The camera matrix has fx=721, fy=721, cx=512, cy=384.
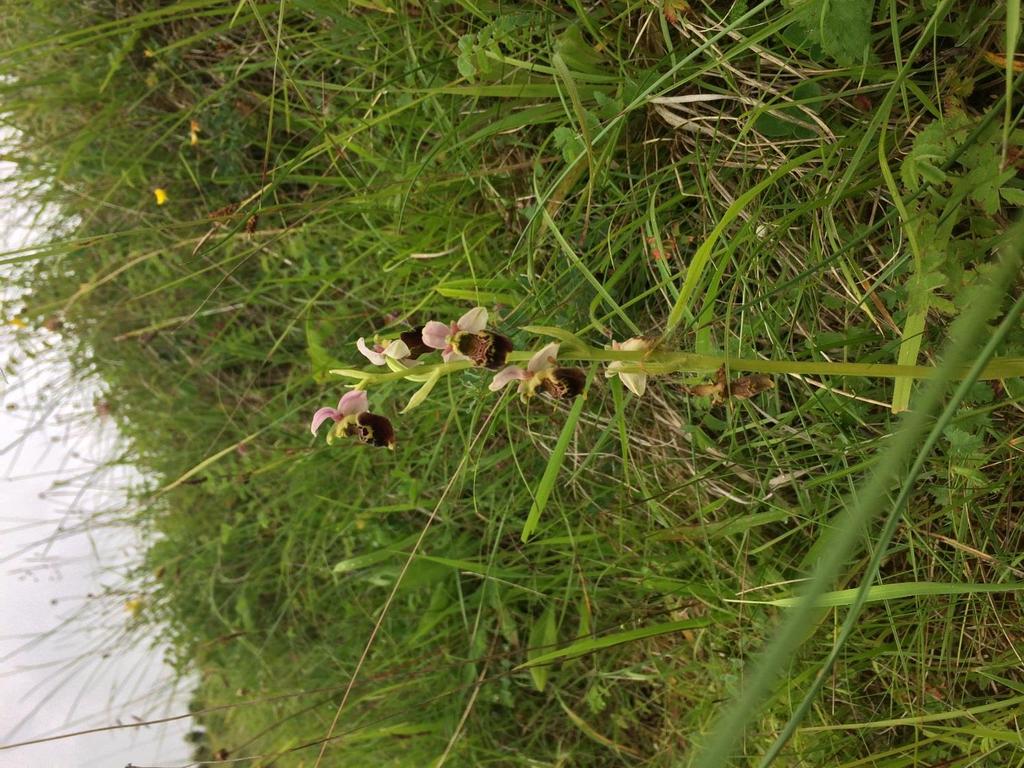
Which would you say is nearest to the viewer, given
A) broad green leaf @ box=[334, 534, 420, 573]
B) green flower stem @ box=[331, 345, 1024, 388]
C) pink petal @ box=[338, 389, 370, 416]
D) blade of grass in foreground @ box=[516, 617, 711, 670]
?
green flower stem @ box=[331, 345, 1024, 388]

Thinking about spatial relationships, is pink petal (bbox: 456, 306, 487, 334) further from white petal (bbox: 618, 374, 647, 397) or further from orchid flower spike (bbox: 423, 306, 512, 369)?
white petal (bbox: 618, 374, 647, 397)

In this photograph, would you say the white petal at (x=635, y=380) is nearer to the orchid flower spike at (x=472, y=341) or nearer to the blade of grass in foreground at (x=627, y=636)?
the orchid flower spike at (x=472, y=341)

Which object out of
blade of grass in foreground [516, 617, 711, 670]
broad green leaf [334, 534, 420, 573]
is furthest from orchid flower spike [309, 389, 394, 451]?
broad green leaf [334, 534, 420, 573]

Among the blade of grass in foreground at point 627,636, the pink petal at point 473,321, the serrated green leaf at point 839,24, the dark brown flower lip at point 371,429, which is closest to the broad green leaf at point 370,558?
the blade of grass in foreground at point 627,636

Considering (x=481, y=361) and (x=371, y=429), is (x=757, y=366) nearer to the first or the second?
(x=481, y=361)

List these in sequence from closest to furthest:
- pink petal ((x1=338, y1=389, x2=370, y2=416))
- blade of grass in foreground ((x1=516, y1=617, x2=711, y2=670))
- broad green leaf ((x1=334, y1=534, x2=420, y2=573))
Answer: pink petal ((x1=338, y1=389, x2=370, y2=416)), blade of grass in foreground ((x1=516, y1=617, x2=711, y2=670)), broad green leaf ((x1=334, y1=534, x2=420, y2=573))

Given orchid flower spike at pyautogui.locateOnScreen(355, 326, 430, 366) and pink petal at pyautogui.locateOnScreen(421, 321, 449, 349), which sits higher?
pink petal at pyautogui.locateOnScreen(421, 321, 449, 349)

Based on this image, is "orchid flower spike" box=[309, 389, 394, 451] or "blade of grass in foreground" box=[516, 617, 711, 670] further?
"blade of grass in foreground" box=[516, 617, 711, 670]

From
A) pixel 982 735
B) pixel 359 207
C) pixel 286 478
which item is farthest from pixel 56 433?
pixel 982 735
